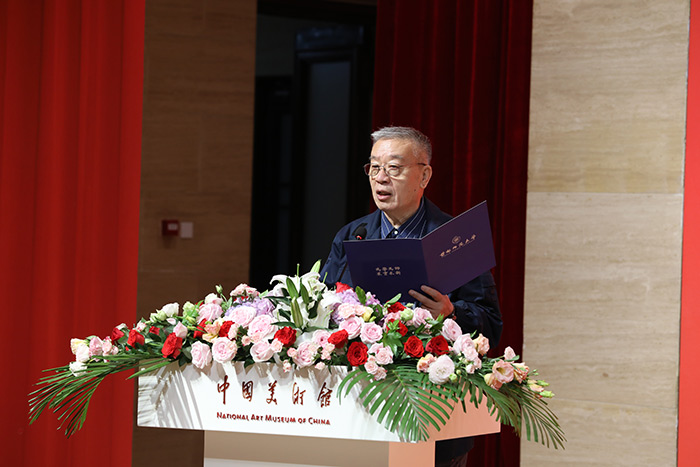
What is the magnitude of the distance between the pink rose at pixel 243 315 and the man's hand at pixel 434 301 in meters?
0.45

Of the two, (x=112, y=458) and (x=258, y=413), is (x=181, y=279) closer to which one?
(x=112, y=458)

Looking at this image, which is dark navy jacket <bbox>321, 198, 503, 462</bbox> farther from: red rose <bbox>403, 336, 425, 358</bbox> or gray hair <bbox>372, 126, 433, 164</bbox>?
red rose <bbox>403, 336, 425, 358</bbox>

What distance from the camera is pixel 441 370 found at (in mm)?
1621

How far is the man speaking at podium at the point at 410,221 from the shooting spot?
2303 millimetres

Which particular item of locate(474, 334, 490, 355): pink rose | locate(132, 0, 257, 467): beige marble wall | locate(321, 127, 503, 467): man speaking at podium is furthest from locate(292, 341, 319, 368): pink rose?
locate(132, 0, 257, 467): beige marble wall

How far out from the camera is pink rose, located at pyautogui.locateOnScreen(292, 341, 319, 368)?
1.69m

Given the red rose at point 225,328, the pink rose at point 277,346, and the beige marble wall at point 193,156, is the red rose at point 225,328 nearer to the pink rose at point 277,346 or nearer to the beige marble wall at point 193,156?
the pink rose at point 277,346

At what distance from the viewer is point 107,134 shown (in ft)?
13.1

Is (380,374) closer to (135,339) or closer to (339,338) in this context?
(339,338)

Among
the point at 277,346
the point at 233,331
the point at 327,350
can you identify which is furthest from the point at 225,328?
the point at 327,350

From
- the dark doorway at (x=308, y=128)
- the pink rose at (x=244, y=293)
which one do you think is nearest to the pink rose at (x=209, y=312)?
the pink rose at (x=244, y=293)

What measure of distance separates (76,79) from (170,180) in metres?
1.18

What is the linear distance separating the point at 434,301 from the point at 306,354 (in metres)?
0.49

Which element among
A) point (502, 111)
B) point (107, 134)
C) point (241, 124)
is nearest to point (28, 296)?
point (107, 134)
